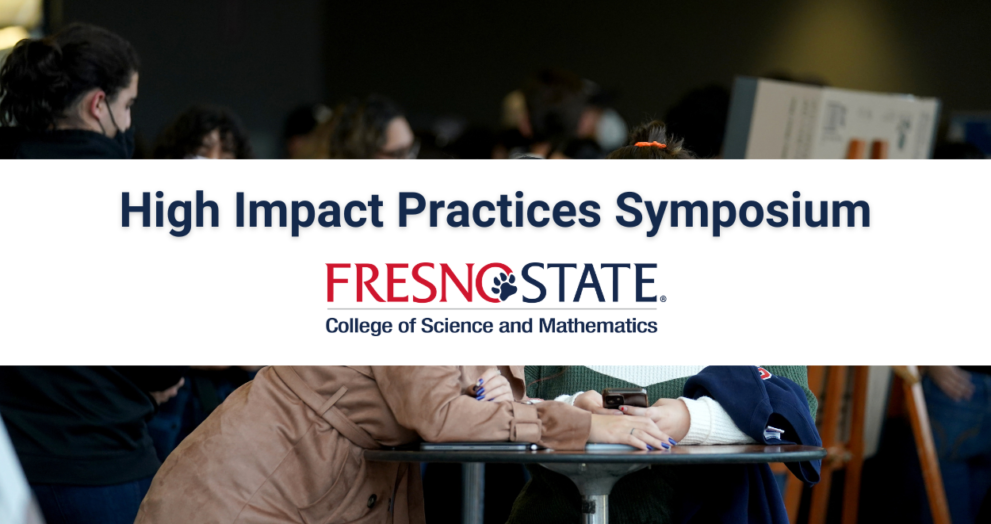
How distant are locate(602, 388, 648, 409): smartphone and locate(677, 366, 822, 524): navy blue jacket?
16cm

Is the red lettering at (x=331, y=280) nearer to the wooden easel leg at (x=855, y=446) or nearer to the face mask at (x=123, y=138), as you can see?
the face mask at (x=123, y=138)

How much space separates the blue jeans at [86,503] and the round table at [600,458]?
700 mm

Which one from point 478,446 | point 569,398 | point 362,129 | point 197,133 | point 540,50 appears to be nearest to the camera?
point 478,446

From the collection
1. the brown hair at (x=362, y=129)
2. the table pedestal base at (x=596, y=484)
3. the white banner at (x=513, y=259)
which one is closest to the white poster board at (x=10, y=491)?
the white banner at (x=513, y=259)

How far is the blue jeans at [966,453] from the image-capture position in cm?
333

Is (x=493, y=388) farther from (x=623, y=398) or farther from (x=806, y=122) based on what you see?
(x=806, y=122)

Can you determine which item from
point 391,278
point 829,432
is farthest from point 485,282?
point 829,432

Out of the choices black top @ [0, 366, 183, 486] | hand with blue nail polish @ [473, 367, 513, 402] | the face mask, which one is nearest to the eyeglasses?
the face mask

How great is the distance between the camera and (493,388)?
173 cm

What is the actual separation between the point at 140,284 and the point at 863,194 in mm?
1486

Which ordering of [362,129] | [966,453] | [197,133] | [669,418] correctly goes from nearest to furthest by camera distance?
[669,418], [197,133], [966,453], [362,129]

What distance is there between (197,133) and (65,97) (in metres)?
0.88

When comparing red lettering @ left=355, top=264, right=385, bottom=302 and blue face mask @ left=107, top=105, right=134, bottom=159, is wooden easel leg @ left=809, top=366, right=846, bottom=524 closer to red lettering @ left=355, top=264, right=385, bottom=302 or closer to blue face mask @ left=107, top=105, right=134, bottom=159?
red lettering @ left=355, top=264, right=385, bottom=302

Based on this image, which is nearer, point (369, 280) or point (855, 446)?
point (369, 280)
